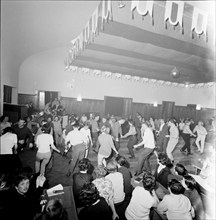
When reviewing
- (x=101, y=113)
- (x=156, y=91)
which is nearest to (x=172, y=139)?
(x=101, y=113)

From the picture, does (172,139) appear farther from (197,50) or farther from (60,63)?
(60,63)

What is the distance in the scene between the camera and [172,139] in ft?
17.4

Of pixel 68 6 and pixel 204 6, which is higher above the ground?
pixel 68 6

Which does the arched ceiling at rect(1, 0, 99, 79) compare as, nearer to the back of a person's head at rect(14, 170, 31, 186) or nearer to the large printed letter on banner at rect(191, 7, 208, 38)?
the large printed letter on banner at rect(191, 7, 208, 38)

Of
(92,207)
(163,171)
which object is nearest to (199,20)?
(163,171)

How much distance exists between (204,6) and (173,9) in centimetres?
64

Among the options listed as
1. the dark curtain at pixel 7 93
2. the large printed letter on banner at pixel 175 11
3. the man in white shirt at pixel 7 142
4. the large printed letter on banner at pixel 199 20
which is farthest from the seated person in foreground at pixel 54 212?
the dark curtain at pixel 7 93

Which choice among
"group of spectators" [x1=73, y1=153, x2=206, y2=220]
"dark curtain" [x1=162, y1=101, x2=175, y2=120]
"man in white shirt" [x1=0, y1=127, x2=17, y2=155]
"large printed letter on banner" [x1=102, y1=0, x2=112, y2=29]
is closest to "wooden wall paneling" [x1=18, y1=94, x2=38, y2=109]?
"man in white shirt" [x1=0, y1=127, x2=17, y2=155]

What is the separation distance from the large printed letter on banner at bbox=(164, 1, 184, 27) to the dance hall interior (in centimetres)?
2

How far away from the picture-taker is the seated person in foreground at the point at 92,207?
177cm

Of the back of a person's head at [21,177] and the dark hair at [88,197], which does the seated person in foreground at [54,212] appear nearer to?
the dark hair at [88,197]

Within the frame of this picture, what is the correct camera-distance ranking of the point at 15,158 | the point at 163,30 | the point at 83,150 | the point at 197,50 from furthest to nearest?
the point at 197,50, the point at 83,150, the point at 163,30, the point at 15,158

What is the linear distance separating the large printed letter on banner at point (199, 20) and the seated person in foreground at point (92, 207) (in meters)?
3.20

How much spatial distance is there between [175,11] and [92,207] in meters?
3.40
